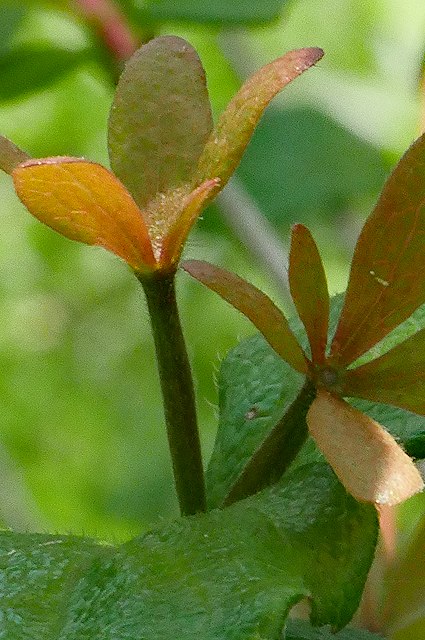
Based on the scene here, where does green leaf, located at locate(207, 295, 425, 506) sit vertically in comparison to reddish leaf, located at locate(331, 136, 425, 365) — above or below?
below

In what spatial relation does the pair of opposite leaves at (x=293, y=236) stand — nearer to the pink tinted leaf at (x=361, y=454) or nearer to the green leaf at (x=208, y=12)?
the pink tinted leaf at (x=361, y=454)

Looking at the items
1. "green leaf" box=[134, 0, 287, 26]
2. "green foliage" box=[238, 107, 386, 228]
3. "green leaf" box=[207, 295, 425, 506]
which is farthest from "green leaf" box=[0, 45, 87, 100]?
"green leaf" box=[207, 295, 425, 506]

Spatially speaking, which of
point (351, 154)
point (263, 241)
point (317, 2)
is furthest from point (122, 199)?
point (317, 2)

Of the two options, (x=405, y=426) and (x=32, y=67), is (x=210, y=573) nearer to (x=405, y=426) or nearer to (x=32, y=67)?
(x=405, y=426)

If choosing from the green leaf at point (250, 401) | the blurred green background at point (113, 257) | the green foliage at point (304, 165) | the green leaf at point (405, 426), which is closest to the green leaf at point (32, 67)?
the blurred green background at point (113, 257)

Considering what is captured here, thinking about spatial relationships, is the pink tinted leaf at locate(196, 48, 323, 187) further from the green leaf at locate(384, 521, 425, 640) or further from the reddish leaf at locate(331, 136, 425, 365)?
the green leaf at locate(384, 521, 425, 640)

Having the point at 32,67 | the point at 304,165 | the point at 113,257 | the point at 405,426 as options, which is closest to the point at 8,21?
the point at 32,67
